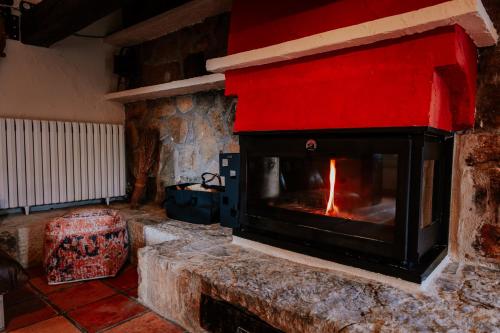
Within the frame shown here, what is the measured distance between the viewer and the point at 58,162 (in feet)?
8.88

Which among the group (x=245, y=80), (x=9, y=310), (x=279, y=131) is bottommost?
(x=9, y=310)

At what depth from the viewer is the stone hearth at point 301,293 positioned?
3.30 ft

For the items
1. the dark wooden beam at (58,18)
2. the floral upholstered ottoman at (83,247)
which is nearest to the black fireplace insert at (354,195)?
the floral upholstered ottoman at (83,247)

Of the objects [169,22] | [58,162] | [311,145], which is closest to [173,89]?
[169,22]

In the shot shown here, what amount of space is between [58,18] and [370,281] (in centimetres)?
241

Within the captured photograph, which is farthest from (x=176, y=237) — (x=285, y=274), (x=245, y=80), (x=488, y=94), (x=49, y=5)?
(x=49, y=5)

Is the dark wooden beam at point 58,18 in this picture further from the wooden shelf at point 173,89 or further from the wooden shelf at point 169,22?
the wooden shelf at point 173,89

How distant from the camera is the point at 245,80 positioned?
166 cm

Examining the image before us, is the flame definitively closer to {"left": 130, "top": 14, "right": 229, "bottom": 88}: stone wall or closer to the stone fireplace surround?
the stone fireplace surround

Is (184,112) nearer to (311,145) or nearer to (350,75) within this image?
(311,145)

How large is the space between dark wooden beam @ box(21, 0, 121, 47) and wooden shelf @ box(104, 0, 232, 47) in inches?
19.4

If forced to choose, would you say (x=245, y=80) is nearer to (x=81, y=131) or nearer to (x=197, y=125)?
(x=197, y=125)

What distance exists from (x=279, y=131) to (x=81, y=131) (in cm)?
204

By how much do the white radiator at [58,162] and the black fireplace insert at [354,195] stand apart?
5.76 feet
